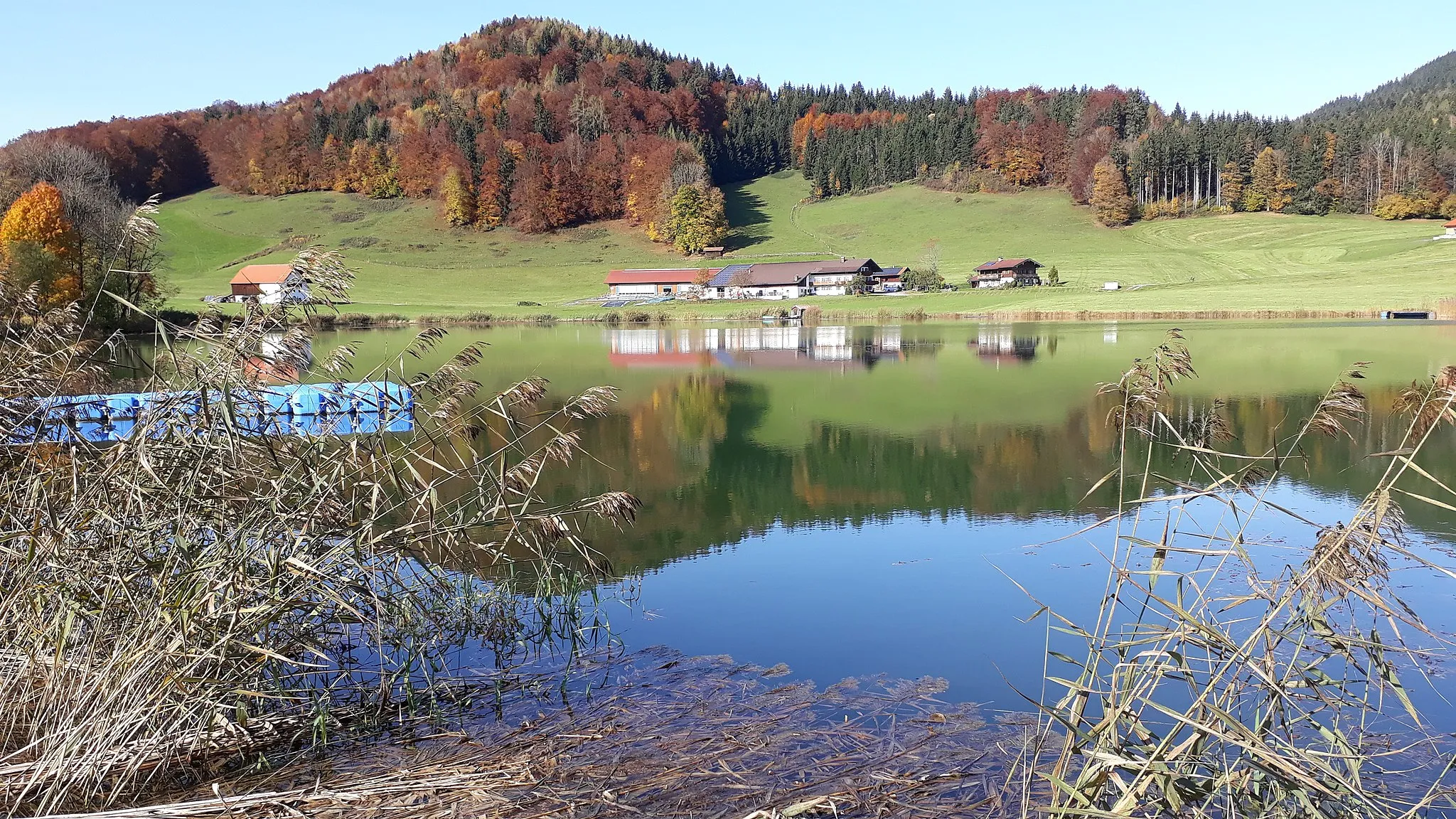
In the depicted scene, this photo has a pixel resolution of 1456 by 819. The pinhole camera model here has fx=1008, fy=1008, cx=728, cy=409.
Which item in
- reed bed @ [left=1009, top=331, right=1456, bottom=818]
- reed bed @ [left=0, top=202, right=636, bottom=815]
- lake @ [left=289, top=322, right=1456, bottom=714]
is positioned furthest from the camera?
lake @ [left=289, top=322, right=1456, bottom=714]

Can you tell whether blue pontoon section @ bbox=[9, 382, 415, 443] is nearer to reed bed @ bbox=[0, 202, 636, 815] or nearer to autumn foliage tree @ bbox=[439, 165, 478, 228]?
reed bed @ bbox=[0, 202, 636, 815]

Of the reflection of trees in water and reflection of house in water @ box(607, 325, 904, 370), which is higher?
reflection of house in water @ box(607, 325, 904, 370)

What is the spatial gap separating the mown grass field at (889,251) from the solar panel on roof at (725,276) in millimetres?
7168

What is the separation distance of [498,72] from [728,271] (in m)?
84.7

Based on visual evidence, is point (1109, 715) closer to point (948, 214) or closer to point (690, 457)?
point (690, 457)

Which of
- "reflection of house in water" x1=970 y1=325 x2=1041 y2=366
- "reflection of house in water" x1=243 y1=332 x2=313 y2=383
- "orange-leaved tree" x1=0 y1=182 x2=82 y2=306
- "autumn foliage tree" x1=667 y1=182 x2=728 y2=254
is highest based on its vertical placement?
"autumn foliage tree" x1=667 y1=182 x2=728 y2=254

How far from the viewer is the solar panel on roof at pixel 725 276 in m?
95.8

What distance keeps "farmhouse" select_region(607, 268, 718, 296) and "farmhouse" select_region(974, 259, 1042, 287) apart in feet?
86.2

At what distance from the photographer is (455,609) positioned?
→ 9.40 m

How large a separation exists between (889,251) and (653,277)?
25893mm

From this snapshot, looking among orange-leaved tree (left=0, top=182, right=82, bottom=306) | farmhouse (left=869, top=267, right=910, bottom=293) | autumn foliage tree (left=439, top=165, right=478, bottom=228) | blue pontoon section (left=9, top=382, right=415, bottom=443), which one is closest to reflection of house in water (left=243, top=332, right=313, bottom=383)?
blue pontoon section (left=9, top=382, right=415, bottom=443)

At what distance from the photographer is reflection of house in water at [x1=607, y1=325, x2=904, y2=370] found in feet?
140

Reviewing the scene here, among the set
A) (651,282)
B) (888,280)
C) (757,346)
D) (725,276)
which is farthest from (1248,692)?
(725,276)

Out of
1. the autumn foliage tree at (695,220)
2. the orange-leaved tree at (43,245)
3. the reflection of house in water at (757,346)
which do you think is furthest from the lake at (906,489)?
the autumn foliage tree at (695,220)
